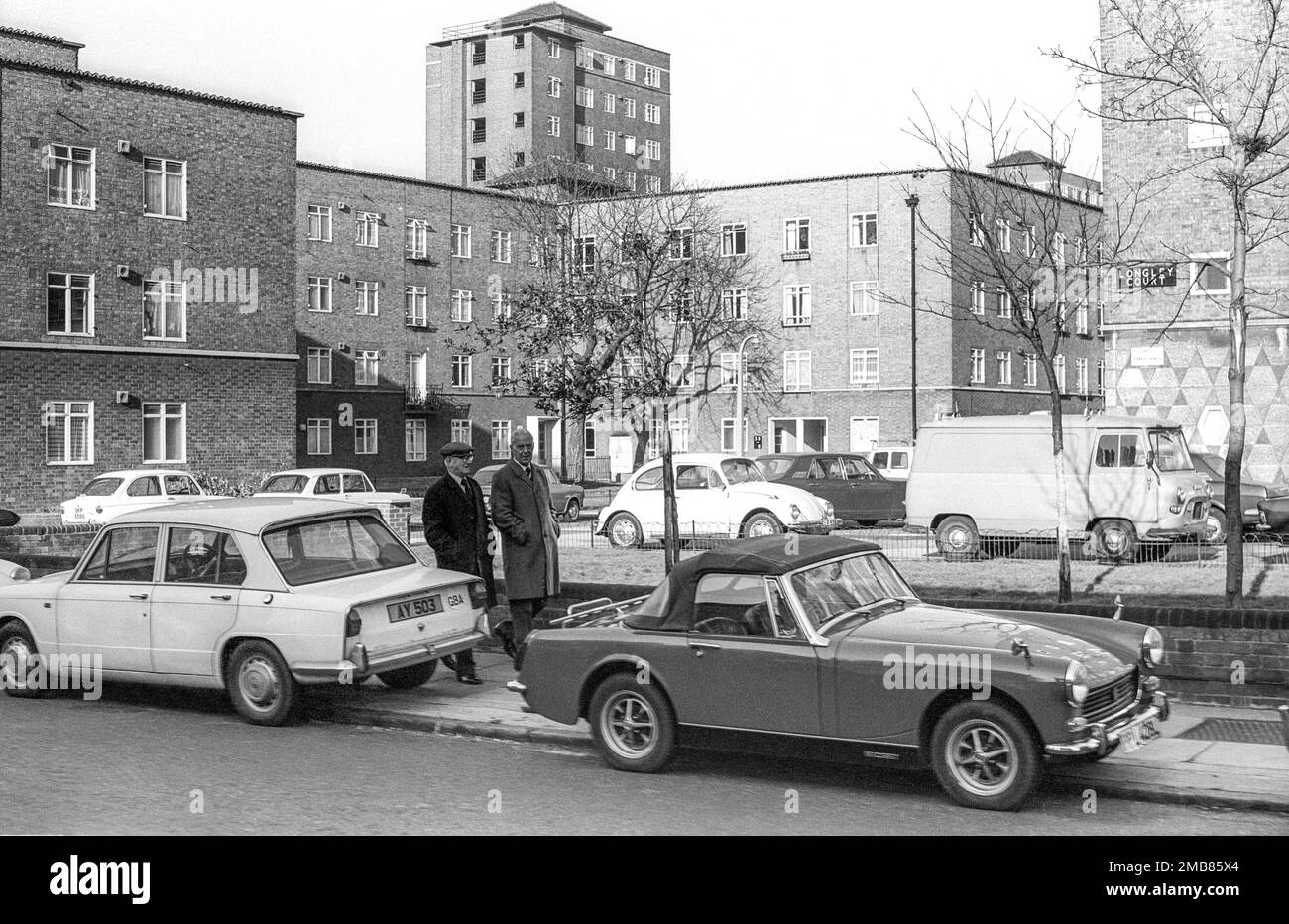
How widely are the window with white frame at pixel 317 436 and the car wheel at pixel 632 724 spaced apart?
4759cm

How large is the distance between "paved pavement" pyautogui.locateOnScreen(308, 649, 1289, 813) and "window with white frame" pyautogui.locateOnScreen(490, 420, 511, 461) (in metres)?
49.5

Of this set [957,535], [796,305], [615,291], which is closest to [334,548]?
[957,535]

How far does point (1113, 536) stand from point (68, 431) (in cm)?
2646

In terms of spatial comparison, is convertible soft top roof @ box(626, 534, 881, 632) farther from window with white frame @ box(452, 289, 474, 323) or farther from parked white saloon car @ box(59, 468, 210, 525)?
window with white frame @ box(452, 289, 474, 323)

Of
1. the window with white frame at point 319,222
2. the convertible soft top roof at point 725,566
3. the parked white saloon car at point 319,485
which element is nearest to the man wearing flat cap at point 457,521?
the convertible soft top roof at point 725,566

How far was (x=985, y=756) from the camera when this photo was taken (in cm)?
746

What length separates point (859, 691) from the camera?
7.84 metres

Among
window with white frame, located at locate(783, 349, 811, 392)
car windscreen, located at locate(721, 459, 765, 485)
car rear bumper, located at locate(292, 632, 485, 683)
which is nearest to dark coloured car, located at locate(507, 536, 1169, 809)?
car rear bumper, located at locate(292, 632, 485, 683)

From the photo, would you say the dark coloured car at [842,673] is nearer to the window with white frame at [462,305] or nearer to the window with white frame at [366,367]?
the window with white frame at [366,367]

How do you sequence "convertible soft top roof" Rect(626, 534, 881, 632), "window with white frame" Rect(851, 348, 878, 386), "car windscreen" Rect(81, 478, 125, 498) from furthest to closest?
"window with white frame" Rect(851, 348, 878, 386) → "car windscreen" Rect(81, 478, 125, 498) → "convertible soft top roof" Rect(626, 534, 881, 632)

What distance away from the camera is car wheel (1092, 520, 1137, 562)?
20156 mm

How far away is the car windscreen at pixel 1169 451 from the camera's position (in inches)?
824
